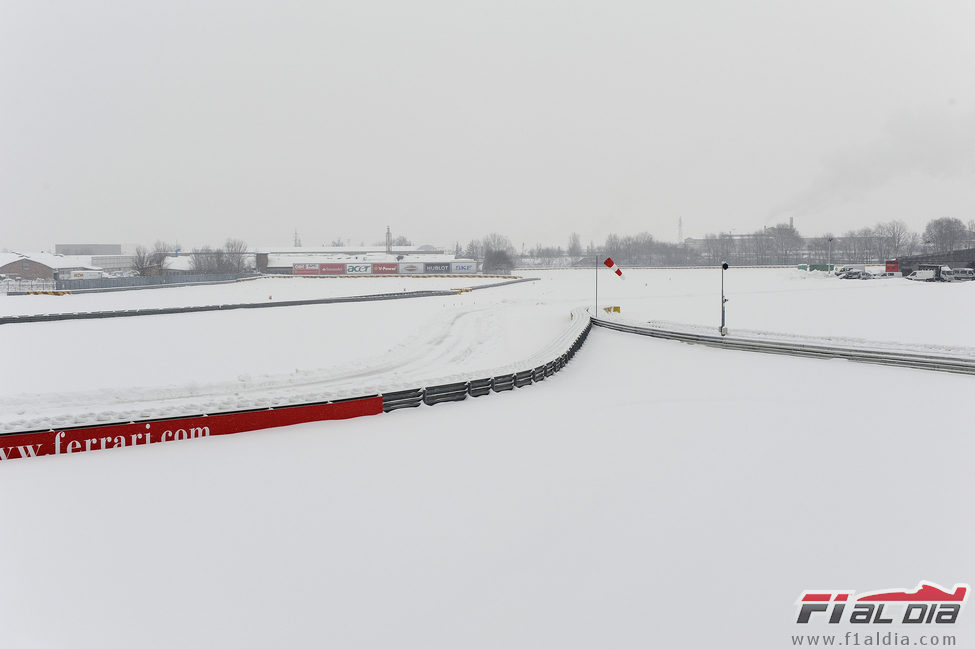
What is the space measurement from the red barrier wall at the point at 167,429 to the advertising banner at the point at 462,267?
12623 centimetres

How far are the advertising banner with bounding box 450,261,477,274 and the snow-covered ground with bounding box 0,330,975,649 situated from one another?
127879mm

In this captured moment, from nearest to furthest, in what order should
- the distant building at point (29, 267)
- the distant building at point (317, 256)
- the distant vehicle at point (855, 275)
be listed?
the distant vehicle at point (855, 275) → the distant building at point (29, 267) → the distant building at point (317, 256)

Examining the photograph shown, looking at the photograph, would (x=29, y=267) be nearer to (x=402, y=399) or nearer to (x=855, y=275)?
(x=402, y=399)

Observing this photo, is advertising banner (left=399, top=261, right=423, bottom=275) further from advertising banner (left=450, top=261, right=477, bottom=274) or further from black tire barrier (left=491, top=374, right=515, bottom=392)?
black tire barrier (left=491, top=374, right=515, bottom=392)

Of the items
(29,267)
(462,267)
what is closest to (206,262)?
(29,267)

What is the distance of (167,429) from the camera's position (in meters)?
15.1

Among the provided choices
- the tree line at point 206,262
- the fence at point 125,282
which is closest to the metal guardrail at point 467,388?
the fence at point 125,282

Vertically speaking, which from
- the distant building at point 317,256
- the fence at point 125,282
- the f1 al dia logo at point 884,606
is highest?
the distant building at point 317,256

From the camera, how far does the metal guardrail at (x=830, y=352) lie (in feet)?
77.0

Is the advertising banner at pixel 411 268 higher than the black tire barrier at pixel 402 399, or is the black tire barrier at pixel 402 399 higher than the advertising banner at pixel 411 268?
the advertising banner at pixel 411 268

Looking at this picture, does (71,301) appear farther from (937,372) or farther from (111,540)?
(937,372)

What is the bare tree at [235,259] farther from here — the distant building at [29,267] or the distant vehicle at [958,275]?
the distant vehicle at [958,275]

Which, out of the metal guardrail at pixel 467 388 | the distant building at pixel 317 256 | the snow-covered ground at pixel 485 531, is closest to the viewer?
the snow-covered ground at pixel 485 531

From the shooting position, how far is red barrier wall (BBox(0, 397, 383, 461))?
541 inches
